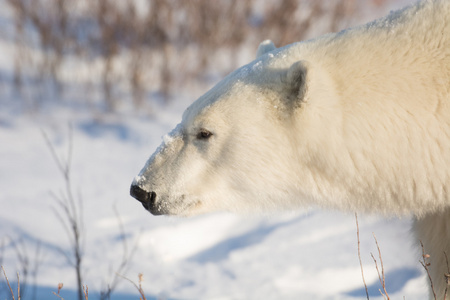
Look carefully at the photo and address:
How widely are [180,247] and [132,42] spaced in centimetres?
439

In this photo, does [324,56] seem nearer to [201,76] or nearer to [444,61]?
[444,61]

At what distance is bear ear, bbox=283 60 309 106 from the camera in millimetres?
1895

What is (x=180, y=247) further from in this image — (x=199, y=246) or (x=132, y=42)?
(x=132, y=42)

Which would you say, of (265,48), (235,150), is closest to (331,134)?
(235,150)

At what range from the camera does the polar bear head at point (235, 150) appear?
206 centimetres

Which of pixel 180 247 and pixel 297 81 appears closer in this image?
pixel 297 81

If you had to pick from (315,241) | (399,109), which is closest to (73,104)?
(315,241)

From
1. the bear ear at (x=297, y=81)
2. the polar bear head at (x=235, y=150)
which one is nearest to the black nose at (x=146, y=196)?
the polar bear head at (x=235, y=150)

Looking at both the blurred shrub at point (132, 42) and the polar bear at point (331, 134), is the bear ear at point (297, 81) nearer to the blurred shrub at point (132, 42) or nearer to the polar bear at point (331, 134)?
the polar bear at point (331, 134)

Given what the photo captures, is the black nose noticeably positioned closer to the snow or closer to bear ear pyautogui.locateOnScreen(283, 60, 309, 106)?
bear ear pyautogui.locateOnScreen(283, 60, 309, 106)

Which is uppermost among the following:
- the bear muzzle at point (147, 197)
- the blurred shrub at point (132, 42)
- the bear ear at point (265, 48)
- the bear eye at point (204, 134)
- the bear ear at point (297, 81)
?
the blurred shrub at point (132, 42)

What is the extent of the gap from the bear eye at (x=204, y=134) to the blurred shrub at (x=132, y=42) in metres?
5.71

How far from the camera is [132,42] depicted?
784 cm

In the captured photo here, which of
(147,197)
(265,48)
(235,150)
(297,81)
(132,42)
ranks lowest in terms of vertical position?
(147,197)
